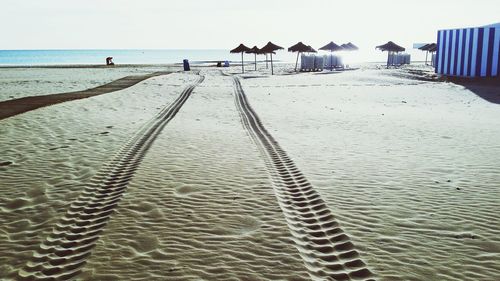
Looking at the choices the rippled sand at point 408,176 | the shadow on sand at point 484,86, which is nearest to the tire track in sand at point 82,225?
the rippled sand at point 408,176

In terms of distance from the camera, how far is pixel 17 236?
4328 mm

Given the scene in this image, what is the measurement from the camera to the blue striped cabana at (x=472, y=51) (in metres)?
20.2

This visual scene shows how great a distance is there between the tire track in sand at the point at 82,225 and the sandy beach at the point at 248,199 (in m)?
0.02

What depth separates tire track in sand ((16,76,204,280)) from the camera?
3.65 m

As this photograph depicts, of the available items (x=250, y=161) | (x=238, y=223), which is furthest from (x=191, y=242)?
(x=250, y=161)

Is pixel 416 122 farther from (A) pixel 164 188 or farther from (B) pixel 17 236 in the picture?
(B) pixel 17 236

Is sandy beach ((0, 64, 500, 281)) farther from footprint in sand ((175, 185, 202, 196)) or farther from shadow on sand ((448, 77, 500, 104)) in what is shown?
shadow on sand ((448, 77, 500, 104))

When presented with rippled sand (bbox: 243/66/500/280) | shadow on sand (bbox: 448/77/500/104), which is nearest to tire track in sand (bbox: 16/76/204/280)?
rippled sand (bbox: 243/66/500/280)

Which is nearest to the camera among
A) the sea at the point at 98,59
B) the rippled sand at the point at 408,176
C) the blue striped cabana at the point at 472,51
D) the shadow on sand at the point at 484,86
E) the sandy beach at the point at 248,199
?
the sandy beach at the point at 248,199

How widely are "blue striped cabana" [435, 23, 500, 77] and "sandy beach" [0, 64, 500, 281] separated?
36.5 ft

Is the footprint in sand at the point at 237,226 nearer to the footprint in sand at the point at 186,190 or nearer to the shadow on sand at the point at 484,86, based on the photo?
the footprint in sand at the point at 186,190

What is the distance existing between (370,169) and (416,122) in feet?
18.0

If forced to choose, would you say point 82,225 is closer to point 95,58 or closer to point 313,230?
point 313,230

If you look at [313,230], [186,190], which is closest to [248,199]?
[186,190]
